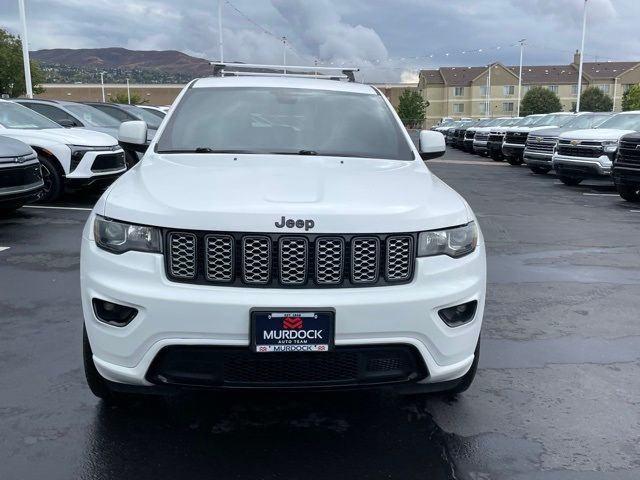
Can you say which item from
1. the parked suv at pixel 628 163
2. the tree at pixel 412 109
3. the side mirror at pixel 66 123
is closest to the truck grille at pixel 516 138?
the parked suv at pixel 628 163

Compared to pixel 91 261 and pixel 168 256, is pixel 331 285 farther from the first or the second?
pixel 91 261

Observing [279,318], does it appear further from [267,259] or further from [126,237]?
[126,237]

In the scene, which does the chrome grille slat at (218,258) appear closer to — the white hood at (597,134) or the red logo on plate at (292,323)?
the red logo on plate at (292,323)

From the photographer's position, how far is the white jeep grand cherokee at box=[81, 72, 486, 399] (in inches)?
106

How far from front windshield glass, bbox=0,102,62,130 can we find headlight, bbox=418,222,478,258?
9.12 metres

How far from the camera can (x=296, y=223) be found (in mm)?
2766

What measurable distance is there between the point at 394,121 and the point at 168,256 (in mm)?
2250

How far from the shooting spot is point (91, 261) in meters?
2.91

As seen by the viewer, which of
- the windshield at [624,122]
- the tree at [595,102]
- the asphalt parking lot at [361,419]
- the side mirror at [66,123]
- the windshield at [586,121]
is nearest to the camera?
the asphalt parking lot at [361,419]

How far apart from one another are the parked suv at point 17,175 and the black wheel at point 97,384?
5.50m

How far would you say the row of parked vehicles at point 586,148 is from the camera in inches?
461

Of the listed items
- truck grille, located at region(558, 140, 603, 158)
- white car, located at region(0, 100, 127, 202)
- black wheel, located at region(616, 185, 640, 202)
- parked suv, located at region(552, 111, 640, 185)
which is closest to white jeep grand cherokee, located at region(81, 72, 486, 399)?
white car, located at region(0, 100, 127, 202)

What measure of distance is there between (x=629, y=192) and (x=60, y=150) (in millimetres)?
10288

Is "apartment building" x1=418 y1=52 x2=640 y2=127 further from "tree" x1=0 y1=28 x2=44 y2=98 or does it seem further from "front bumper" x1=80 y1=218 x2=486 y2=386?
"front bumper" x1=80 y1=218 x2=486 y2=386
